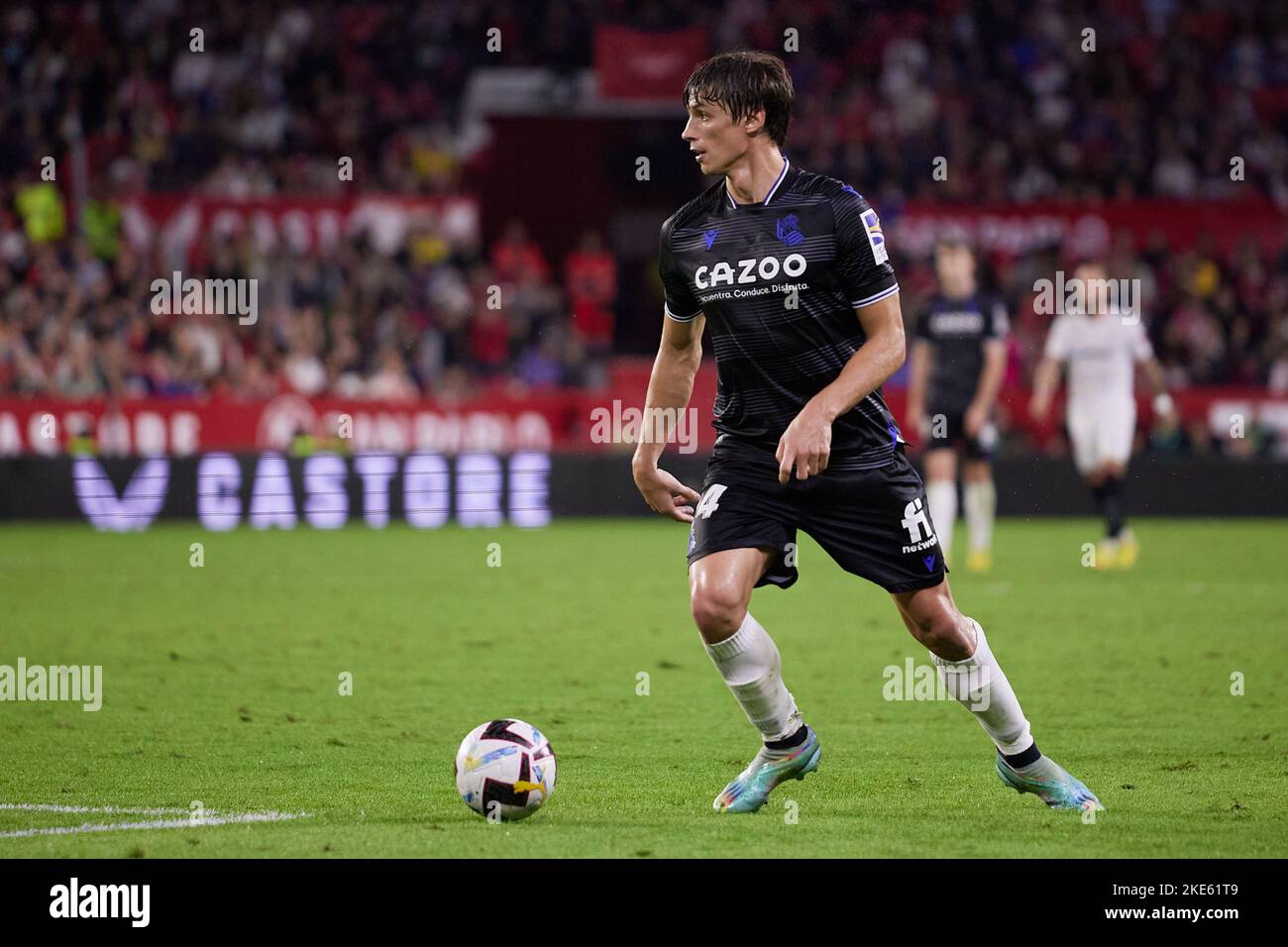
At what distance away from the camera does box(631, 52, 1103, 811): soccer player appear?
569 centimetres

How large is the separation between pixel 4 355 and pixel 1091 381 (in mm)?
11599

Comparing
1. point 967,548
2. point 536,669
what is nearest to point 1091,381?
point 967,548

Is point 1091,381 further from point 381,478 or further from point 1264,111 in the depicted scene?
point 1264,111

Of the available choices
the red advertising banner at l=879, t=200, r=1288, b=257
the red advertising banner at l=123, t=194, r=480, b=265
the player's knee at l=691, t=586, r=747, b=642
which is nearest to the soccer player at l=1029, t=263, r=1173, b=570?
the red advertising banner at l=879, t=200, r=1288, b=257

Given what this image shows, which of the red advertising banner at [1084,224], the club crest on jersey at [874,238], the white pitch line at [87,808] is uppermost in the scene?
the club crest on jersey at [874,238]

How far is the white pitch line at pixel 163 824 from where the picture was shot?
555 centimetres

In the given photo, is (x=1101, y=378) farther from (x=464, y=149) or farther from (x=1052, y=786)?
(x=464, y=149)

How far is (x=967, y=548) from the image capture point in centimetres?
1603

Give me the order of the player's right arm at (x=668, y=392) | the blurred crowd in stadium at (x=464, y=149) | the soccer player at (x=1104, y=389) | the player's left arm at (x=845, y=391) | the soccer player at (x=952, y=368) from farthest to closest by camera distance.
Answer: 1. the blurred crowd in stadium at (x=464, y=149)
2. the soccer player at (x=1104, y=389)
3. the soccer player at (x=952, y=368)
4. the player's right arm at (x=668, y=392)
5. the player's left arm at (x=845, y=391)

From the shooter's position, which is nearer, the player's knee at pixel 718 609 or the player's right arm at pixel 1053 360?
the player's knee at pixel 718 609

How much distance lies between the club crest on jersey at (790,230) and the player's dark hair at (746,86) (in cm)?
29

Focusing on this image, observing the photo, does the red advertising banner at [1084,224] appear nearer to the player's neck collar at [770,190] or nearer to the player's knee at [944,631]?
the player's neck collar at [770,190]

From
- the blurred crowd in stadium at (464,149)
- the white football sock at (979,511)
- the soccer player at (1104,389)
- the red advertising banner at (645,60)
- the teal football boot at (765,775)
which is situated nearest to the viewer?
the teal football boot at (765,775)

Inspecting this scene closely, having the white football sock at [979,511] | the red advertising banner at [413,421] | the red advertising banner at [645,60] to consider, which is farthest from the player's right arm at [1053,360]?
the red advertising banner at [645,60]
